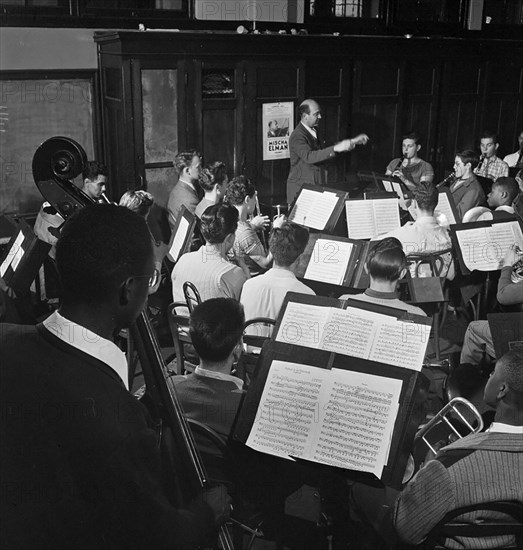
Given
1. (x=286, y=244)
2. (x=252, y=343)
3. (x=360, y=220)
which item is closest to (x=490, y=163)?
(x=360, y=220)

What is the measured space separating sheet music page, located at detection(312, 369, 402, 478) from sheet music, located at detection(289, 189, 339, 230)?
9.66 feet

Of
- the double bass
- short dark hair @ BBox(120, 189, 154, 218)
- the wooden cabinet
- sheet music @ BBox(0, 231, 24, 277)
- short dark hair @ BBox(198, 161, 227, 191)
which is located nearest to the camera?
the double bass

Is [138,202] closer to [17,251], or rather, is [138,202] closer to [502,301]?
[17,251]

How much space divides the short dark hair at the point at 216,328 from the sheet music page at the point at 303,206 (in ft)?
8.28

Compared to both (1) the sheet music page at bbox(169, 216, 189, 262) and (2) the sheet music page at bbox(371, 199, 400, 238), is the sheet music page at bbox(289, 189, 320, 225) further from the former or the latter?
(1) the sheet music page at bbox(169, 216, 189, 262)

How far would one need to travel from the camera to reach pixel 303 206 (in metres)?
5.12

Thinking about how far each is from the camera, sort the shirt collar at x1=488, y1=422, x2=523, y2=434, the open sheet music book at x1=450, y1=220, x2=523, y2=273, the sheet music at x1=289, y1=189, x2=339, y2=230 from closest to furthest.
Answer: the shirt collar at x1=488, y1=422, x2=523, y2=434 → the open sheet music book at x1=450, y1=220, x2=523, y2=273 → the sheet music at x1=289, y1=189, x2=339, y2=230

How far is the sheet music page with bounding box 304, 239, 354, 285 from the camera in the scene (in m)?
4.24

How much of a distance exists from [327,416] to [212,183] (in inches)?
138

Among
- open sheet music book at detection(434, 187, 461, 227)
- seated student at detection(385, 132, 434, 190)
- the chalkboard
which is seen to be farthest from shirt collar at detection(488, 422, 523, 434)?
the chalkboard

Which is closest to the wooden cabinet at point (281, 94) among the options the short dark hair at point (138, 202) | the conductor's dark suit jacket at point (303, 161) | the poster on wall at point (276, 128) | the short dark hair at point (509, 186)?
the poster on wall at point (276, 128)

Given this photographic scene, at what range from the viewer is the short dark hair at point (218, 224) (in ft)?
12.8

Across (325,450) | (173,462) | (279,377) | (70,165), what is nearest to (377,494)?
(325,450)

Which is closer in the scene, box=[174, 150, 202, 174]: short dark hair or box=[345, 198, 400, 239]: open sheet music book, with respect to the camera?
box=[345, 198, 400, 239]: open sheet music book
